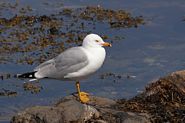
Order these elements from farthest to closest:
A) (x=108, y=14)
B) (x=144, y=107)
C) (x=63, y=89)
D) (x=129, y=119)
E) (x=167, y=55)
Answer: (x=108, y=14), (x=167, y=55), (x=63, y=89), (x=144, y=107), (x=129, y=119)

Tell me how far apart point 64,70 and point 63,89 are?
1.95 m

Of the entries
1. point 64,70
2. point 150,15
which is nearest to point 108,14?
point 150,15

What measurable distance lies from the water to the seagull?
116 cm

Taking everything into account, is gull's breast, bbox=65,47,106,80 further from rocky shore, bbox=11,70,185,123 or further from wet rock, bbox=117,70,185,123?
wet rock, bbox=117,70,185,123

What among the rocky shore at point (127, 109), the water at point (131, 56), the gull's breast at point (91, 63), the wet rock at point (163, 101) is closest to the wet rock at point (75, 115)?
the rocky shore at point (127, 109)

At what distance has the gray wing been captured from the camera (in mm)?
9328

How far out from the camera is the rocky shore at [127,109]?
347 inches

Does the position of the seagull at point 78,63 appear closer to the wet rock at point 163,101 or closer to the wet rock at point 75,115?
the wet rock at point 75,115

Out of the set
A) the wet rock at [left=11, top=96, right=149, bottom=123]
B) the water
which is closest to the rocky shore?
the wet rock at [left=11, top=96, right=149, bottom=123]

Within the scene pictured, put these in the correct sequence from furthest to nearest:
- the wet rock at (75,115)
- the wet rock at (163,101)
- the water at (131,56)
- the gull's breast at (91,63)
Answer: the water at (131,56) < the gull's breast at (91,63) < the wet rock at (163,101) < the wet rock at (75,115)

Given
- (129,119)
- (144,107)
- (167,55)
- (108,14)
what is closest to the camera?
(129,119)

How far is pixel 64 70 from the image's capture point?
9.52 metres

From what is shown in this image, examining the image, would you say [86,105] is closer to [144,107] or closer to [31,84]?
[144,107]

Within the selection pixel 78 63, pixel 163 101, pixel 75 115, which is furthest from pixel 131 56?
pixel 75 115
